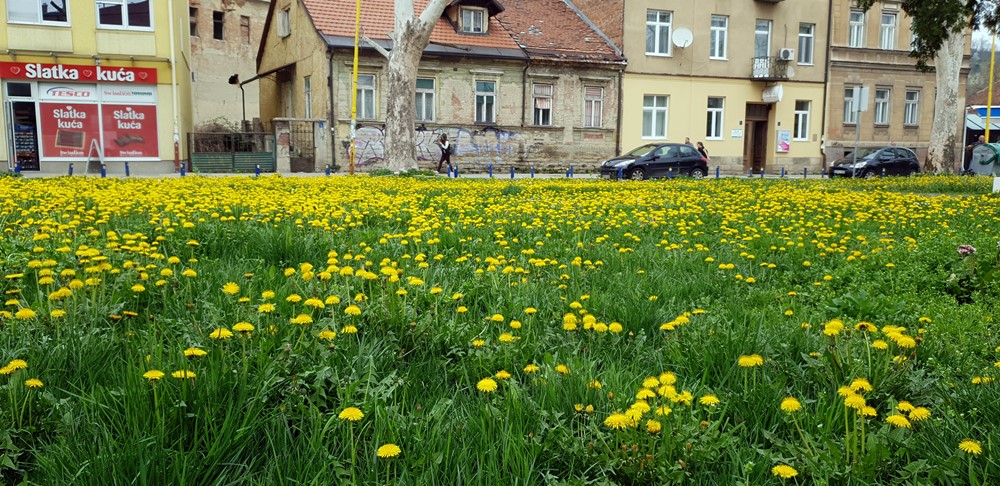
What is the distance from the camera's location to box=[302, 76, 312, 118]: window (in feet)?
104

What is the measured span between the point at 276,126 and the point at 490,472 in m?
28.7

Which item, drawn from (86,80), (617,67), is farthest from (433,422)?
(617,67)

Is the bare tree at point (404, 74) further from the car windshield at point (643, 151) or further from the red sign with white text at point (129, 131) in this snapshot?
the red sign with white text at point (129, 131)

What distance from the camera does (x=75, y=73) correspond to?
25.6 metres

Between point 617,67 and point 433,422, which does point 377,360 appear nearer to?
point 433,422

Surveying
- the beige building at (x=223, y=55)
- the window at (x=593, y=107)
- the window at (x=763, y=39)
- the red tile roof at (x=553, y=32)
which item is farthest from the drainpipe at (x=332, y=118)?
the window at (x=763, y=39)

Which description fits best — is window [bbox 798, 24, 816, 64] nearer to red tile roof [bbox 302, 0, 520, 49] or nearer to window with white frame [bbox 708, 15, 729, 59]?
window with white frame [bbox 708, 15, 729, 59]

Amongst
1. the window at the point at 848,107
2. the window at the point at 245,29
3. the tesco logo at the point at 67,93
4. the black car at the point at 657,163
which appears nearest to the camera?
the tesco logo at the point at 67,93

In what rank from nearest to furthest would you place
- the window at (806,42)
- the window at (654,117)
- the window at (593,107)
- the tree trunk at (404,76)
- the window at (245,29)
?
the tree trunk at (404,76) < the window at (593,107) < the window at (654,117) < the window at (806,42) < the window at (245,29)

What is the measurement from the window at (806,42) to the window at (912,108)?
6466mm

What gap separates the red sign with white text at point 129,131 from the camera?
86.9 feet

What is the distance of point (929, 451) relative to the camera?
88.4 inches

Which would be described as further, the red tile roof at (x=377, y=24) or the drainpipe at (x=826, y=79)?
the drainpipe at (x=826, y=79)

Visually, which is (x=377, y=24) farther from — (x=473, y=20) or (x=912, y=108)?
(x=912, y=108)
